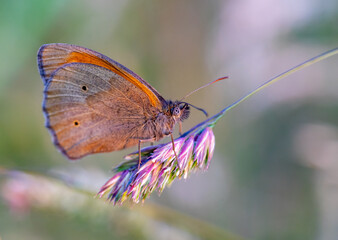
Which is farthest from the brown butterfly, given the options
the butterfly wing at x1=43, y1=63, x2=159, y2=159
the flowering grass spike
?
the flowering grass spike

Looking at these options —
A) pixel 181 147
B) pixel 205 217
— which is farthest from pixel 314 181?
pixel 181 147

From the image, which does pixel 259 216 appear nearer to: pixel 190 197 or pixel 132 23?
pixel 190 197

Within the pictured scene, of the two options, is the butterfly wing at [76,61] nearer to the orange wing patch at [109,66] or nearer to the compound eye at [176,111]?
the orange wing patch at [109,66]

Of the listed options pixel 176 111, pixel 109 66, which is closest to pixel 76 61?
pixel 109 66

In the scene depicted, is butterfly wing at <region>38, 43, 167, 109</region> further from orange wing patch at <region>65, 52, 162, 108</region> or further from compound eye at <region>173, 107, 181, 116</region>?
compound eye at <region>173, 107, 181, 116</region>

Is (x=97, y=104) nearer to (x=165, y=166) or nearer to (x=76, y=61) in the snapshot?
(x=76, y=61)
